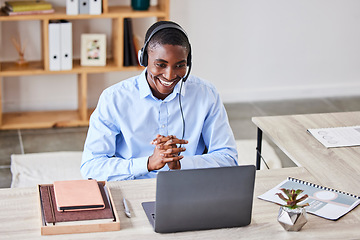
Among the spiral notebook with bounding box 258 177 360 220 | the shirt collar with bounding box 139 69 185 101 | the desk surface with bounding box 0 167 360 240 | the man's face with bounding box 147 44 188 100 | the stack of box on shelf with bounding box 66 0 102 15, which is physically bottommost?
the desk surface with bounding box 0 167 360 240

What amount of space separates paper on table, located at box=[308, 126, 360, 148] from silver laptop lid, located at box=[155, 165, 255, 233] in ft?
2.73

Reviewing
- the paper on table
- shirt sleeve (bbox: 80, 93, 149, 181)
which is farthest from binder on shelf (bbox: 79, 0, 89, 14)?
the paper on table

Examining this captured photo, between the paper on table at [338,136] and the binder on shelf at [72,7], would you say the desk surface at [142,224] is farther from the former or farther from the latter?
the binder on shelf at [72,7]

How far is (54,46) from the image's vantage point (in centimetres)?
456

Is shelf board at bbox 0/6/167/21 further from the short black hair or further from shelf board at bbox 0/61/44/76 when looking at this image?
the short black hair

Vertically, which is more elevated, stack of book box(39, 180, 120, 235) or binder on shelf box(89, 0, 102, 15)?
binder on shelf box(89, 0, 102, 15)

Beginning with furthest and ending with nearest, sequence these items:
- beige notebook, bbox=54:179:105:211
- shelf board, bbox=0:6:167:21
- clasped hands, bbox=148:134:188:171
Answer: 1. shelf board, bbox=0:6:167:21
2. clasped hands, bbox=148:134:188:171
3. beige notebook, bbox=54:179:105:211

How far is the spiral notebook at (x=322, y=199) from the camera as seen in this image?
Answer: 6.79ft

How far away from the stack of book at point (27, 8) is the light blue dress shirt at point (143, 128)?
7.15ft

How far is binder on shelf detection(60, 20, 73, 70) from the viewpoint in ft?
14.9

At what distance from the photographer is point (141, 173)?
7.82 ft

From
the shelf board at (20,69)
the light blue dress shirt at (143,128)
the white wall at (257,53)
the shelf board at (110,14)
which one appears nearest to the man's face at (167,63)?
the light blue dress shirt at (143,128)

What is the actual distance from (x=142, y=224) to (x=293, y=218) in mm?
475

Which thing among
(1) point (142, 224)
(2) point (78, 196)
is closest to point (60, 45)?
(2) point (78, 196)
